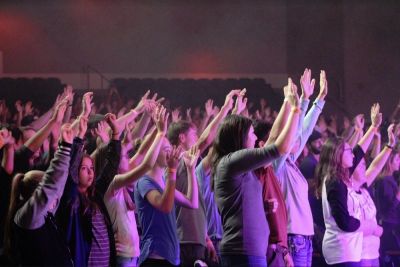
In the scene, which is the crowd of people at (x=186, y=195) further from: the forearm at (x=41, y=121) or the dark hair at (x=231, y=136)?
the forearm at (x=41, y=121)

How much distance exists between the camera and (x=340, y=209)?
11.4ft

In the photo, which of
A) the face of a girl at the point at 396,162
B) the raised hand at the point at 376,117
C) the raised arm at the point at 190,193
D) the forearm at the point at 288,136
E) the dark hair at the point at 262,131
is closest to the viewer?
the forearm at the point at 288,136

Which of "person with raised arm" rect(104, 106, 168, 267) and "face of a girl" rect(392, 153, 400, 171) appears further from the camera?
"face of a girl" rect(392, 153, 400, 171)

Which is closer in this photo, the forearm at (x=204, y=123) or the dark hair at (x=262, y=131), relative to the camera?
the dark hair at (x=262, y=131)

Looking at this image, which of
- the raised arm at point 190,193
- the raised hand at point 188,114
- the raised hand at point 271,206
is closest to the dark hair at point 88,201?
the raised arm at point 190,193

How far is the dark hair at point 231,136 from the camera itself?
2.89 metres

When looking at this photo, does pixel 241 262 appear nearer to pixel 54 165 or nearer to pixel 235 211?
pixel 235 211

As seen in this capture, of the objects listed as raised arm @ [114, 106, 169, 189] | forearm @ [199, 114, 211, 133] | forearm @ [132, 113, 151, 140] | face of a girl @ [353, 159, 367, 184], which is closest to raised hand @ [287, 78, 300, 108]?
raised arm @ [114, 106, 169, 189]

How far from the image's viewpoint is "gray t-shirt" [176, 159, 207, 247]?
12.2 feet

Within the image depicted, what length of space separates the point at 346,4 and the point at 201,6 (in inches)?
53.5

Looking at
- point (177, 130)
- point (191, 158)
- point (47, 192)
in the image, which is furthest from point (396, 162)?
point (47, 192)

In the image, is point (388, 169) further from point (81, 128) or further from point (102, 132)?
point (81, 128)

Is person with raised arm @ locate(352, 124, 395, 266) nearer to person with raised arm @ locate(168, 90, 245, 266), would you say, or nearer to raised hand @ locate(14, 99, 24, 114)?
person with raised arm @ locate(168, 90, 245, 266)

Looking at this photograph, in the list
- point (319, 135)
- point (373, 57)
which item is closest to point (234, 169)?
point (319, 135)
